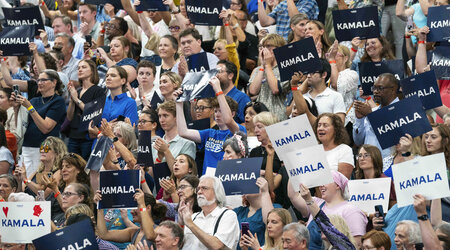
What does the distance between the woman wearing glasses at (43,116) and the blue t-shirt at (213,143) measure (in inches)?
97.9

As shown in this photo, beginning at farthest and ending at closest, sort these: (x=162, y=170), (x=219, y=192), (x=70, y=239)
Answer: (x=162, y=170) → (x=219, y=192) → (x=70, y=239)

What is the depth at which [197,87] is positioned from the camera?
34.8 feet

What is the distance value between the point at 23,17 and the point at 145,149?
438 cm

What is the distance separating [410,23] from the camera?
38.9 ft

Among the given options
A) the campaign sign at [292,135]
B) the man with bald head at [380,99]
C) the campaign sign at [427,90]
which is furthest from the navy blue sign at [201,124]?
the campaign sign at [427,90]

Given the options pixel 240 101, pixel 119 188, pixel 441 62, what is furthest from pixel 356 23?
pixel 119 188

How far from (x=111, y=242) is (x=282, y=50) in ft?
8.64

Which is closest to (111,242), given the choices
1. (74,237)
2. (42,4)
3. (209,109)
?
(74,237)

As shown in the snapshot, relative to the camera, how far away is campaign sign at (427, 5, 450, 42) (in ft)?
34.5

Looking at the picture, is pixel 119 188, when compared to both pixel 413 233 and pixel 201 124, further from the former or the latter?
pixel 413 233

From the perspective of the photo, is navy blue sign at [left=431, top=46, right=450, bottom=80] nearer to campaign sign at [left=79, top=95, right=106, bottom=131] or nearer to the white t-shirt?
the white t-shirt

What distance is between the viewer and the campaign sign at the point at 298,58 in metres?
10.5

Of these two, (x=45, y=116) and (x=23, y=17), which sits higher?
(x=23, y=17)

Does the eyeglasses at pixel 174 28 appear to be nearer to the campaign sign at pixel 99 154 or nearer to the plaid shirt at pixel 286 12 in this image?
the plaid shirt at pixel 286 12
